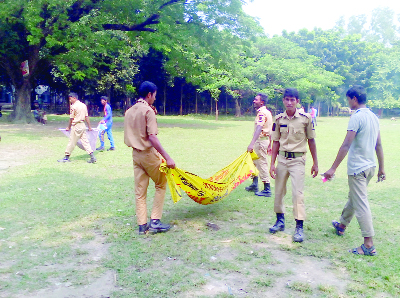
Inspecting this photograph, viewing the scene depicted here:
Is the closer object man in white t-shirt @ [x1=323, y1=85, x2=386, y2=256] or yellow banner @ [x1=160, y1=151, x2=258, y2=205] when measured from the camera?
man in white t-shirt @ [x1=323, y1=85, x2=386, y2=256]

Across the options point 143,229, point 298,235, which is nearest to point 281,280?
point 298,235

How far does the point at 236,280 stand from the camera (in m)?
3.60

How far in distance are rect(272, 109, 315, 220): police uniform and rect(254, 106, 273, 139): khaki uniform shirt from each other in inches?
61.8

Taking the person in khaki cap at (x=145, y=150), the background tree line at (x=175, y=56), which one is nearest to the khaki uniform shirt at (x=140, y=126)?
the person in khaki cap at (x=145, y=150)

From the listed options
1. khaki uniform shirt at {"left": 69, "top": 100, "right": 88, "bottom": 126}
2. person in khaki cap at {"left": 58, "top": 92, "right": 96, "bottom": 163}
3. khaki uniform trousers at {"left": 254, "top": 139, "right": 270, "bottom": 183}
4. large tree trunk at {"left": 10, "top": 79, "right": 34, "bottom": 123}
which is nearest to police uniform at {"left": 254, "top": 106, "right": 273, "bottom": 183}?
khaki uniform trousers at {"left": 254, "top": 139, "right": 270, "bottom": 183}

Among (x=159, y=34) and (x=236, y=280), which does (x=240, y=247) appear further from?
(x=159, y=34)

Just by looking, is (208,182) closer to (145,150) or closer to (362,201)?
(145,150)

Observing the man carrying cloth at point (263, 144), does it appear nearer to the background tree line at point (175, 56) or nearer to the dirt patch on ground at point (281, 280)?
the dirt patch on ground at point (281, 280)

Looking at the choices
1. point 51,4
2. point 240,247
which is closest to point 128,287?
point 240,247

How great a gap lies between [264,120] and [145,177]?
253cm

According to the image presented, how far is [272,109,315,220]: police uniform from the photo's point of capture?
4619 millimetres

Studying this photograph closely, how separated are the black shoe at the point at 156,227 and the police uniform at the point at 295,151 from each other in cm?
162

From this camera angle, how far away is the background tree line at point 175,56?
18375mm

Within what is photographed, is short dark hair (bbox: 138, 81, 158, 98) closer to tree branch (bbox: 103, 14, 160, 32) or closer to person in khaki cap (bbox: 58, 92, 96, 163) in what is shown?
person in khaki cap (bbox: 58, 92, 96, 163)
